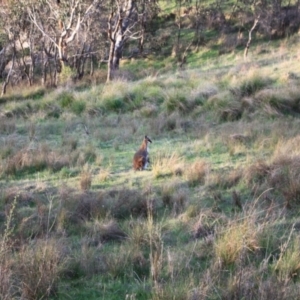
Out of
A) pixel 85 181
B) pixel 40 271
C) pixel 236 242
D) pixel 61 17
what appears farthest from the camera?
pixel 61 17

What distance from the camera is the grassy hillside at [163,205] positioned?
4.55 meters

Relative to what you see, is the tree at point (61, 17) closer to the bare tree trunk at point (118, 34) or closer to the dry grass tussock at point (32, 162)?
the bare tree trunk at point (118, 34)

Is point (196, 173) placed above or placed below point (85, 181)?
above

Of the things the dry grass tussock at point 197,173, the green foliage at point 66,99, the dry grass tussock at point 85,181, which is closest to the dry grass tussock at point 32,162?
the dry grass tussock at point 85,181

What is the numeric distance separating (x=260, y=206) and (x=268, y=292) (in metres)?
2.26

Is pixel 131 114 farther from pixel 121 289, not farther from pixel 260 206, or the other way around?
pixel 121 289

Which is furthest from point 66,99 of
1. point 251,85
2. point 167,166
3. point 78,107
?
point 167,166

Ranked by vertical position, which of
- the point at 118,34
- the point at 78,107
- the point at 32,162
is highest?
the point at 118,34

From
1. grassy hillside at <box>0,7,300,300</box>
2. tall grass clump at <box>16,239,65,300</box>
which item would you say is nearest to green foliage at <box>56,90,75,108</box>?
grassy hillside at <box>0,7,300,300</box>

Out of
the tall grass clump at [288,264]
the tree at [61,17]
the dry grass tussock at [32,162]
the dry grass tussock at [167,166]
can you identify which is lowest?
the dry grass tussock at [32,162]

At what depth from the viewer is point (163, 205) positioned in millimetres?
6801

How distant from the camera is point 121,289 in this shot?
183 inches

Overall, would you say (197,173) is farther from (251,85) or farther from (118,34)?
(118,34)

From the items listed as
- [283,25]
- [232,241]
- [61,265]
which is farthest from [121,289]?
[283,25]
